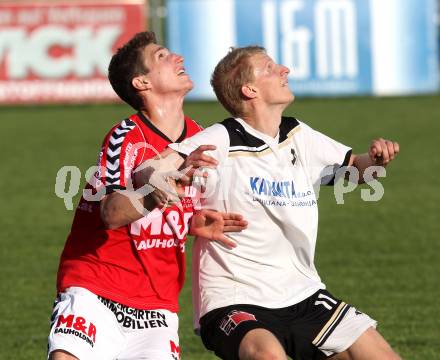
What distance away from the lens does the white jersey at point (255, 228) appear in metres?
5.46

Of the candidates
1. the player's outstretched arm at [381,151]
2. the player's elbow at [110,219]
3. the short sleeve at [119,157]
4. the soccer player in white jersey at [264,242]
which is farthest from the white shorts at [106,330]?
the player's outstretched arm at [381,151]

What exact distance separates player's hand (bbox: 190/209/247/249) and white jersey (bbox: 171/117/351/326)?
0.29ft

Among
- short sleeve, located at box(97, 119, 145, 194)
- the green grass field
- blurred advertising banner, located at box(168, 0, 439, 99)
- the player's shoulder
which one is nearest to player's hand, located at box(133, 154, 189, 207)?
short sleeve, located at box(97, 119, 145, 194)

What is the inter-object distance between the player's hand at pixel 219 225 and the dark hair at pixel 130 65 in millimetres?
739

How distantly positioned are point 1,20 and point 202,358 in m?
17.2

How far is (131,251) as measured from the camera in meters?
5.56

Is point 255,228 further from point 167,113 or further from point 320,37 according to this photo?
point 320,37

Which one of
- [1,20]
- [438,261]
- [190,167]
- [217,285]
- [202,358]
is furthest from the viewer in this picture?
[1,20]

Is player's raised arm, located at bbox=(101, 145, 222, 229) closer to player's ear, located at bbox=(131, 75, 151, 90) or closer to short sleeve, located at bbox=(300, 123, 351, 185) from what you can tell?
player's ear, located at bbox=(131, 75, 151, 90)

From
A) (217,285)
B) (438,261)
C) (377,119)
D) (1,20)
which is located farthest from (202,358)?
(1,20)

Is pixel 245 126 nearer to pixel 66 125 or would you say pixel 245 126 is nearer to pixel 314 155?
pixel 314 155

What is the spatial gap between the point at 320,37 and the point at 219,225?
18325mm

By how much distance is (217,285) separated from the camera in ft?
18.0

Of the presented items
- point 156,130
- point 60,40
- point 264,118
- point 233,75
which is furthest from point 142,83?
point 60,40
